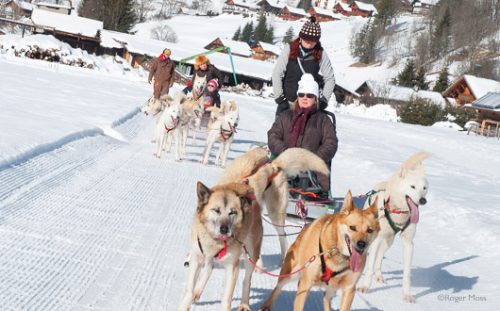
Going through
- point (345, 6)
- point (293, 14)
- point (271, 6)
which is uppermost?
point (345, 6)

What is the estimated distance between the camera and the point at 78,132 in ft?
29.2

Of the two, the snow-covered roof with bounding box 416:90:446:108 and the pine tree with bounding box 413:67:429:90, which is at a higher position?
the pine tree with bounding box 413:67:429:90

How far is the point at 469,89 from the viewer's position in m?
52.1

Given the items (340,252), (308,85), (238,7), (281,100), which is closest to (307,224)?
(340,252)

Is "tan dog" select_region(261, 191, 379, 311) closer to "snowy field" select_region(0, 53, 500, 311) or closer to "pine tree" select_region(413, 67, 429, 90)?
"snowy field" select_region(0, 53, 500, 311)

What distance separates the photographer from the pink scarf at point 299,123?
18.8 feet

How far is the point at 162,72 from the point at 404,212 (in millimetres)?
9825

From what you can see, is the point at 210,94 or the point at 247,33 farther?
the point at 247,33

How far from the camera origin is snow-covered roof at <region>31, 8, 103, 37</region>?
54.8m

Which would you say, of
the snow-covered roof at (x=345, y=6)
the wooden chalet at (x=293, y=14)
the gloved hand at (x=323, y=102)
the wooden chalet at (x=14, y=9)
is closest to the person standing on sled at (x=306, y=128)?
the gloved hand at (x=323, y=102)

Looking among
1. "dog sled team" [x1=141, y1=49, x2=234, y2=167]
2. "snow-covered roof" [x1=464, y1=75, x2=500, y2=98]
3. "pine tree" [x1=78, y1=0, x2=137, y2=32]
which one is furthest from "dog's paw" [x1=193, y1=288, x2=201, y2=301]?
"pine tree" [x1=78, y1=0, x2=137, y2=32]

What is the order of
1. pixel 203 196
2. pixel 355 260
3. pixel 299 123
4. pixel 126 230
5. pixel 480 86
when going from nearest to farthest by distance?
pixel 355 260, pixel 203 196, pixel 126 230, pixel 299 123, pixel 480 86

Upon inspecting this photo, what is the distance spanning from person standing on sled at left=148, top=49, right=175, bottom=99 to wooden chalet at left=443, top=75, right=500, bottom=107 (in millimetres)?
42747

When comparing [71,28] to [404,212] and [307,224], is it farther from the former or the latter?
[307,224]
